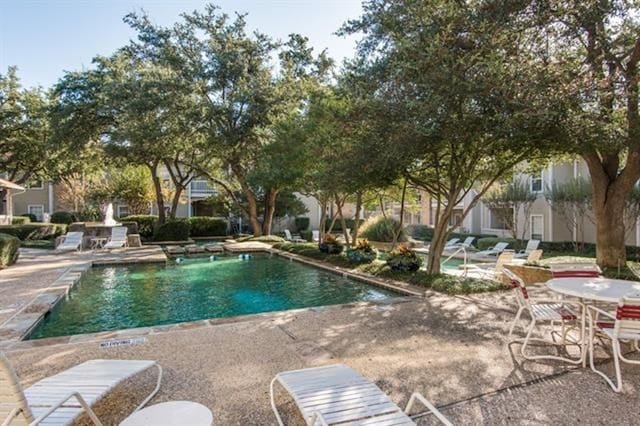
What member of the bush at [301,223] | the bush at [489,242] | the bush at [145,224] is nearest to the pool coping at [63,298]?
the bush at [145,224]

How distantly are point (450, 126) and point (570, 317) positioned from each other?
157 inches

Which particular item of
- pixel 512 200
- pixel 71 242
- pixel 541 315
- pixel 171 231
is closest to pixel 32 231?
pixel 71 242

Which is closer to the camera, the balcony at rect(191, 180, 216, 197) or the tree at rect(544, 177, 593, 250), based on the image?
the tree at rect(544, 177, 593, 250)

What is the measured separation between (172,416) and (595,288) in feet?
14.6

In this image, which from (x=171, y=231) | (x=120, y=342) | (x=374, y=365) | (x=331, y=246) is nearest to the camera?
(x=374, y=365)

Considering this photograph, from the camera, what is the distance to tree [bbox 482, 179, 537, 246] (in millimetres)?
18500

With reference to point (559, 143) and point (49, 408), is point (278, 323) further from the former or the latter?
point (559, 143)

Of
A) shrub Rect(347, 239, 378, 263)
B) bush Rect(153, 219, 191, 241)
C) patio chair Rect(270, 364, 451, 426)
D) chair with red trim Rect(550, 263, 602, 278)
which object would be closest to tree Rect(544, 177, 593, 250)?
shrub Rect(347, 239, 378, 263)

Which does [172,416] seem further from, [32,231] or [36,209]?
[36,209]

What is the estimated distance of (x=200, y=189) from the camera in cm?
3272

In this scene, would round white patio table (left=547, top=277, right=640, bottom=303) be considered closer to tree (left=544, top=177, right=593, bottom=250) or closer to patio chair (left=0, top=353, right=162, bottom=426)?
patio chair (left=0, top=353, right=162, bottom=426)

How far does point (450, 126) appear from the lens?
7250 millimetres

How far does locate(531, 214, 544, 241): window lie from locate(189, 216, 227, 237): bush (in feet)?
63.6

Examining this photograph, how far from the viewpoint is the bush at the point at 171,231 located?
21266 millimetres
